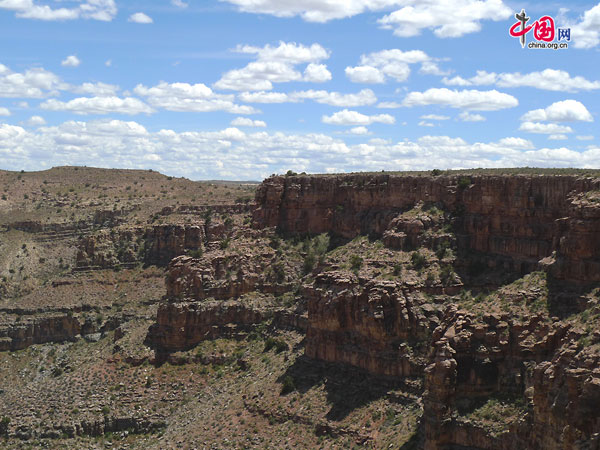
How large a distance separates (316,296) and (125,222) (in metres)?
73.7

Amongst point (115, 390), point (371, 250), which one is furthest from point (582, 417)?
point (115, 390)

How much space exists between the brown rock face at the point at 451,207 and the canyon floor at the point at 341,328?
0.18m

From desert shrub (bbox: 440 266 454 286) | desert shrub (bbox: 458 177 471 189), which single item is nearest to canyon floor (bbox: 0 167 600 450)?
desert shrub (bbox: 440 266 454 286)

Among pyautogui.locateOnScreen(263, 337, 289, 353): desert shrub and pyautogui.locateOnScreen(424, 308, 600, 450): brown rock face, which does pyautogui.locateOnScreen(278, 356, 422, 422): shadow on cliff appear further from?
pyautogui.locateOnScreen(424, 308, 600, 450): brown rock face

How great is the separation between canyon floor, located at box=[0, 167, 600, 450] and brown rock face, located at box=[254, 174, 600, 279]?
0.59 ft

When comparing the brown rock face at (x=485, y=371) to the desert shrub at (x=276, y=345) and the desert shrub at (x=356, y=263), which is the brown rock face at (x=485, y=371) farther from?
the desert shrub at (x=276, y=345)

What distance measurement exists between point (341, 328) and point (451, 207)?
51.8 ft

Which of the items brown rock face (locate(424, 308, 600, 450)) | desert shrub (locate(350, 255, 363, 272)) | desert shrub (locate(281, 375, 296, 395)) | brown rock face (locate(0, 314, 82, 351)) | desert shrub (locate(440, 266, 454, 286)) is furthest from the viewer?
brown rock face (locate(0, 314, 82, 351))

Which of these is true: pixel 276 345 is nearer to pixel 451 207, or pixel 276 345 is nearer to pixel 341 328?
pixel 341 328

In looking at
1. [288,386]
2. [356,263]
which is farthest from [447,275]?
[288,386]

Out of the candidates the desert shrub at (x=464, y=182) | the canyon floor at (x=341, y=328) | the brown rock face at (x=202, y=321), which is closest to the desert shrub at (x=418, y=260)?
the canyon floor at (x=341, y=328)

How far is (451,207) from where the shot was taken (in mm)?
102625

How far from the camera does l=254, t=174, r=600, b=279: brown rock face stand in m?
91.1

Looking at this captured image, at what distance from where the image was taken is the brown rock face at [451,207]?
3588 inches
